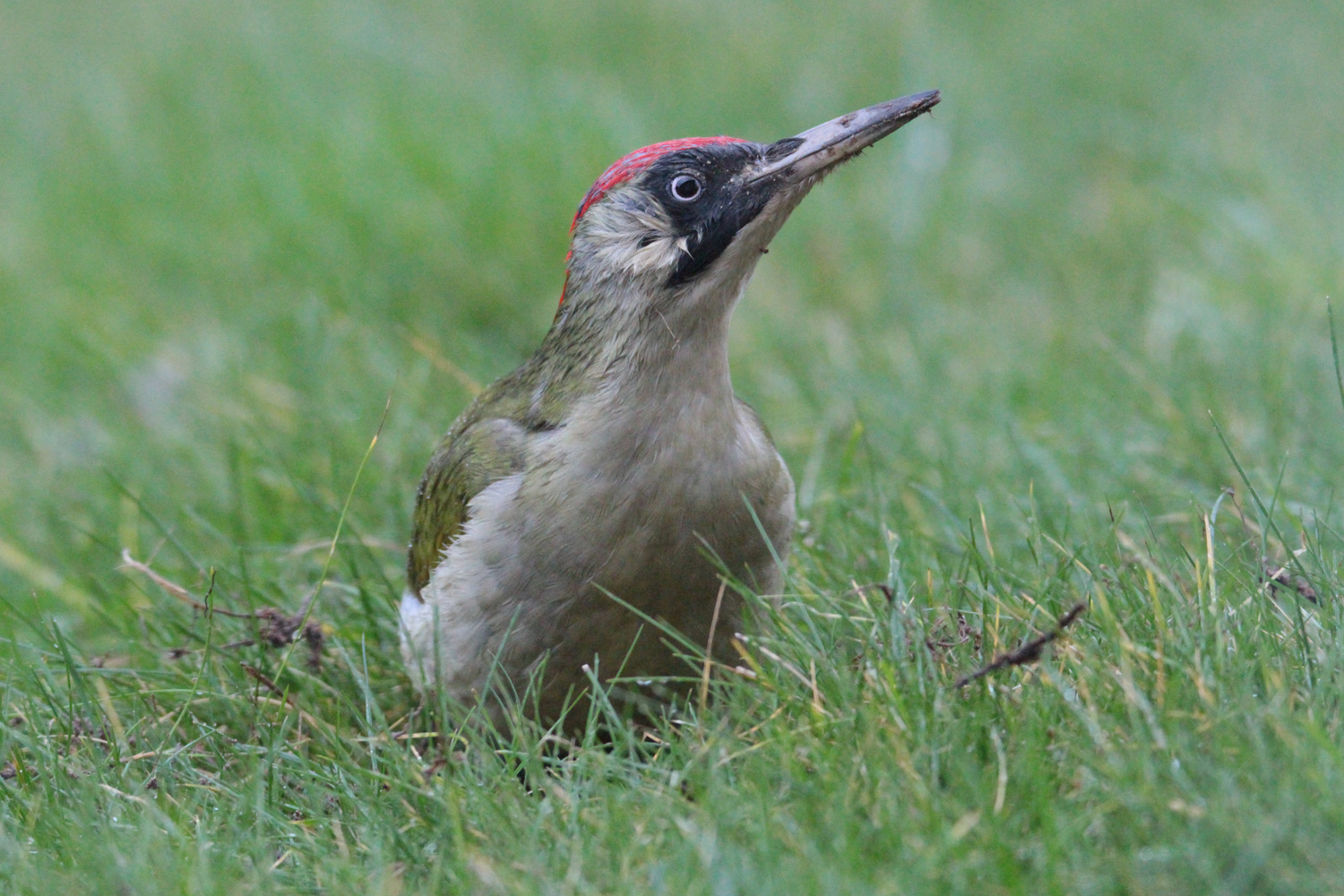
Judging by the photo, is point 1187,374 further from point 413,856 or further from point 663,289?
point 413,856

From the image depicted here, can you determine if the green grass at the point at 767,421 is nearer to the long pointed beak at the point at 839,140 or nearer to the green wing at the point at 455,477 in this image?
the green wing at the point at 455,477

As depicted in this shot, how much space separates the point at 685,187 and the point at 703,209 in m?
0.08

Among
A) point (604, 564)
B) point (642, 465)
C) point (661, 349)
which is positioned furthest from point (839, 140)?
point (604, 564)

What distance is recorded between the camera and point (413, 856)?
2523mm

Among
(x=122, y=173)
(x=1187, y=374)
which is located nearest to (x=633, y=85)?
(x=122, y=173)

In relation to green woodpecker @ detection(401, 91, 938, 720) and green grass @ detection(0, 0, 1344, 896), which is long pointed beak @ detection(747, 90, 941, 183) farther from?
green grass @ detection(0, 0, 1344, 896)

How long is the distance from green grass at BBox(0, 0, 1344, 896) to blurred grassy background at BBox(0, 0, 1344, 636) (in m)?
0.03

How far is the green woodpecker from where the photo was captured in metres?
3.01

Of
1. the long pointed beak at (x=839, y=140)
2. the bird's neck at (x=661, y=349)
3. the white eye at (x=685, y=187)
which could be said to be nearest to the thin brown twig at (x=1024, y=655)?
the bird's neck at (x=661, y=349)

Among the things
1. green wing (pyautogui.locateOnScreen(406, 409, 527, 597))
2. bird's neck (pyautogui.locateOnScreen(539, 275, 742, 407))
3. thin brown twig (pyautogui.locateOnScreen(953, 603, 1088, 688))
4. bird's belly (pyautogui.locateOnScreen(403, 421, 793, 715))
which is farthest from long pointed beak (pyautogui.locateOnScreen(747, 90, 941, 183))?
thin brown twig (pyautogui.locateOnScreen(953, 603, 1088, 688))

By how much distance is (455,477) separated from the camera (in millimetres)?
3381

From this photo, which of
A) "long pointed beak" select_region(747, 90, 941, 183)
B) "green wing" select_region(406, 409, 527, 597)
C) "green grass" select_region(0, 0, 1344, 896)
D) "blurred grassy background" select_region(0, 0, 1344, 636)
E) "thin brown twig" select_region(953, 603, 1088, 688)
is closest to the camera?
"green grass" select_region(0, 0, 1344, 896)

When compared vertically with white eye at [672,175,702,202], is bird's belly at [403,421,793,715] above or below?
below

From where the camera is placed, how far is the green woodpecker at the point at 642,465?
3010mm
